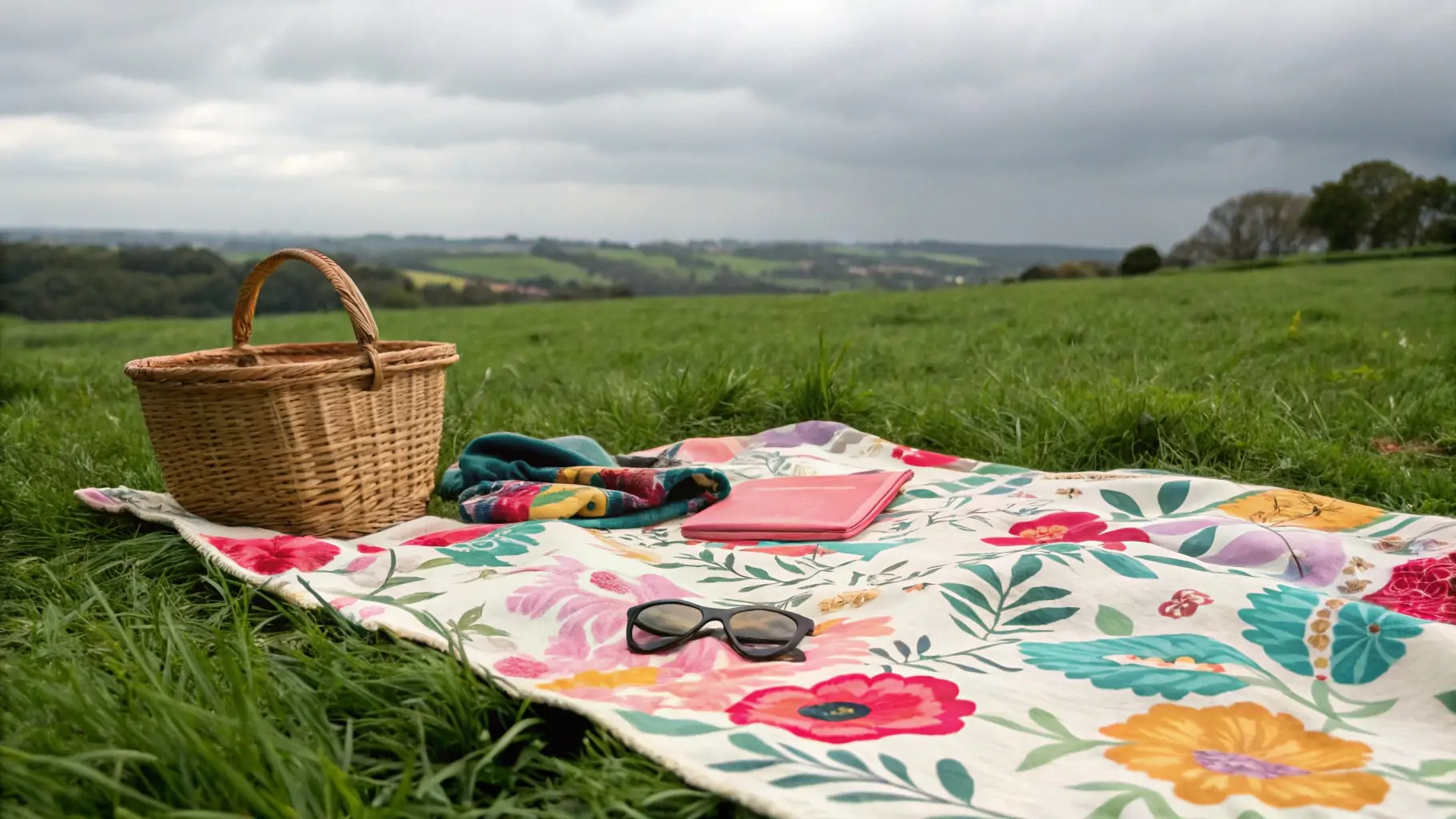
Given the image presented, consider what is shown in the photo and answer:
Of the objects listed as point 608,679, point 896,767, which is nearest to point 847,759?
point 896,767

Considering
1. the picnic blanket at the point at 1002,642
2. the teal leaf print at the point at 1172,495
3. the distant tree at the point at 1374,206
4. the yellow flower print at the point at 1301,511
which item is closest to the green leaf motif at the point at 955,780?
the picnic blanket at the point at 1002,642

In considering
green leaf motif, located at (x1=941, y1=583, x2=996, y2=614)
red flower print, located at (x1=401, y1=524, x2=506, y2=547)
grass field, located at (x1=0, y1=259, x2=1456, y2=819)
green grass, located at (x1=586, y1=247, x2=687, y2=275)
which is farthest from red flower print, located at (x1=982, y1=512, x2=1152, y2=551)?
green grass, located at (x1=586, y1=247, x2=687, y2=275)

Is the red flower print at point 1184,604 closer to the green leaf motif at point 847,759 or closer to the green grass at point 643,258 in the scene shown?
the green leaf motif at point 847,759

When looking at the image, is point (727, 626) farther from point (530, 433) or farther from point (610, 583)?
point (530, 433)

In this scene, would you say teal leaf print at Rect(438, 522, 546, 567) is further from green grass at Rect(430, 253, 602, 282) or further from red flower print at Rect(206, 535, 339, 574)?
green grass at Rect(430, 253, 602, 282)

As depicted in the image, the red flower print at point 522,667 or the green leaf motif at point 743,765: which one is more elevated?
the green leaf motif at point 743,765

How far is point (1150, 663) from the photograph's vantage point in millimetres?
1683

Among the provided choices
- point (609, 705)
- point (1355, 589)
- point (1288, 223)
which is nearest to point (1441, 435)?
point (1355, 589)

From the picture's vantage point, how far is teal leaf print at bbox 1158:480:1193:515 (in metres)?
2.72

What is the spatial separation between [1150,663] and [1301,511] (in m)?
1.19

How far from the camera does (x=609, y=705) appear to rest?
1482mm

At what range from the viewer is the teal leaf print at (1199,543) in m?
2.30

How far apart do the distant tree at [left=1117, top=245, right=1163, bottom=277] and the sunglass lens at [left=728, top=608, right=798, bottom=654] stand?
2580 centimetres

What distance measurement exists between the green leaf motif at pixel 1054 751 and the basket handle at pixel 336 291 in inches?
78.3
